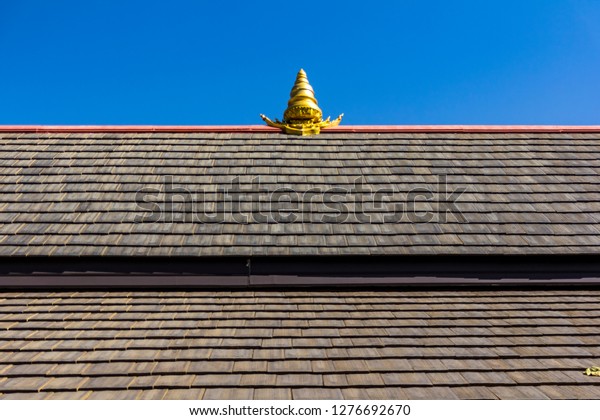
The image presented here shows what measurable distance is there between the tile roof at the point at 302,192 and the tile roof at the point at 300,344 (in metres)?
0.62

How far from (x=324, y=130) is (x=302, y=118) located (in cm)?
49

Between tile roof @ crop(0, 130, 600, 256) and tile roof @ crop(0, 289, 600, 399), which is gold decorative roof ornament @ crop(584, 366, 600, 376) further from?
tile roof @ crop(0, 130, 600, 256)

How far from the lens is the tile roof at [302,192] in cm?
449

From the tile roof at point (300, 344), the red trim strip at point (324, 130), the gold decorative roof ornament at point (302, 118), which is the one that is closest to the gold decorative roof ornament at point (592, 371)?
the tile roof at point (300, 344)

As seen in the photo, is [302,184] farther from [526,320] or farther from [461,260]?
[526,320]

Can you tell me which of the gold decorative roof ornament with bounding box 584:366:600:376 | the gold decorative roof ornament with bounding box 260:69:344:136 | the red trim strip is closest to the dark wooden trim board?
the gold decorative roof ornament with bounding box 584:366:600:376

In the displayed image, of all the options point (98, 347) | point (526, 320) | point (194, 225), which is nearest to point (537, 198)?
point (526, 320)

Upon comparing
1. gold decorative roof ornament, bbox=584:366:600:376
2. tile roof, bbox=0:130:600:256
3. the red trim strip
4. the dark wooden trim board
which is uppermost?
the red trim strip

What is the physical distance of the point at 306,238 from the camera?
180 inches

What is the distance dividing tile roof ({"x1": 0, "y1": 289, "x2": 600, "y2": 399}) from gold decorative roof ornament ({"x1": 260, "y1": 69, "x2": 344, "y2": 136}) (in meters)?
3.64

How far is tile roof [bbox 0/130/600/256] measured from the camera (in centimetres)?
449

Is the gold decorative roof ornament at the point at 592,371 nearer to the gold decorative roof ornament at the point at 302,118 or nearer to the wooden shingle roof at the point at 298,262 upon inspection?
the wooden shingle roof at the point at 298,262

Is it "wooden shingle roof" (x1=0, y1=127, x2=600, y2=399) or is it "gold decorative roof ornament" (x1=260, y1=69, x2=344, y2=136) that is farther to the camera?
"gold decorative roof ornament" (x1=260, y1=69, x2=344, y2=136)
